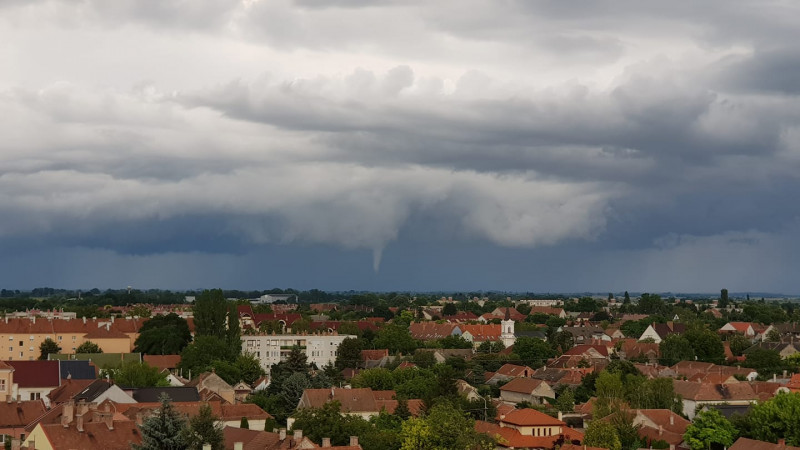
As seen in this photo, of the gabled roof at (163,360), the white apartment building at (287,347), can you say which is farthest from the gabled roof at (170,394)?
the white apartment building at (287,347)

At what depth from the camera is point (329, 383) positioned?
275 feet

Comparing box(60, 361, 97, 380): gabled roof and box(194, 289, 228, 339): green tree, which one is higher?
box(194, 289, 228, 339): green tree

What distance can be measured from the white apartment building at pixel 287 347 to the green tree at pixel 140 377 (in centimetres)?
3368

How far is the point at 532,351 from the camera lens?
381ft

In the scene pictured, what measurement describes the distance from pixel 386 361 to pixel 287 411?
34609 mm

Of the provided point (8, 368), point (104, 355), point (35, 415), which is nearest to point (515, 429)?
point (35, 415)

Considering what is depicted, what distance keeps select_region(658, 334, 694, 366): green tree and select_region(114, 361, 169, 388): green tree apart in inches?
2290

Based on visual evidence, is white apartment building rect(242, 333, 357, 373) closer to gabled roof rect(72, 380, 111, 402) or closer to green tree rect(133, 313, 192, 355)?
green tree rect(133, 313, 192, 355)

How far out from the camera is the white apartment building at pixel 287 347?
114m

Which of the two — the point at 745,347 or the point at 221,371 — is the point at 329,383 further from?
the point at 745,347

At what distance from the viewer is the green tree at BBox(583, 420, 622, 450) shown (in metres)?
58.9

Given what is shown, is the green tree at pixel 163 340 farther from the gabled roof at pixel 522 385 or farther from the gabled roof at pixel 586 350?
the gabled roof at pixel 586 350

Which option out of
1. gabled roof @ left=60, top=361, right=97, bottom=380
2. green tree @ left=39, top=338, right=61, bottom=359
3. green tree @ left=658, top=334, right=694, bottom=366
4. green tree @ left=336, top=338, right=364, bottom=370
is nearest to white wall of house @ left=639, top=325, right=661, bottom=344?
green tree @ left=658, top=334, right=694, bottom=366

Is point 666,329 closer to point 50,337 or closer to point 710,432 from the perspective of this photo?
point 50,337
